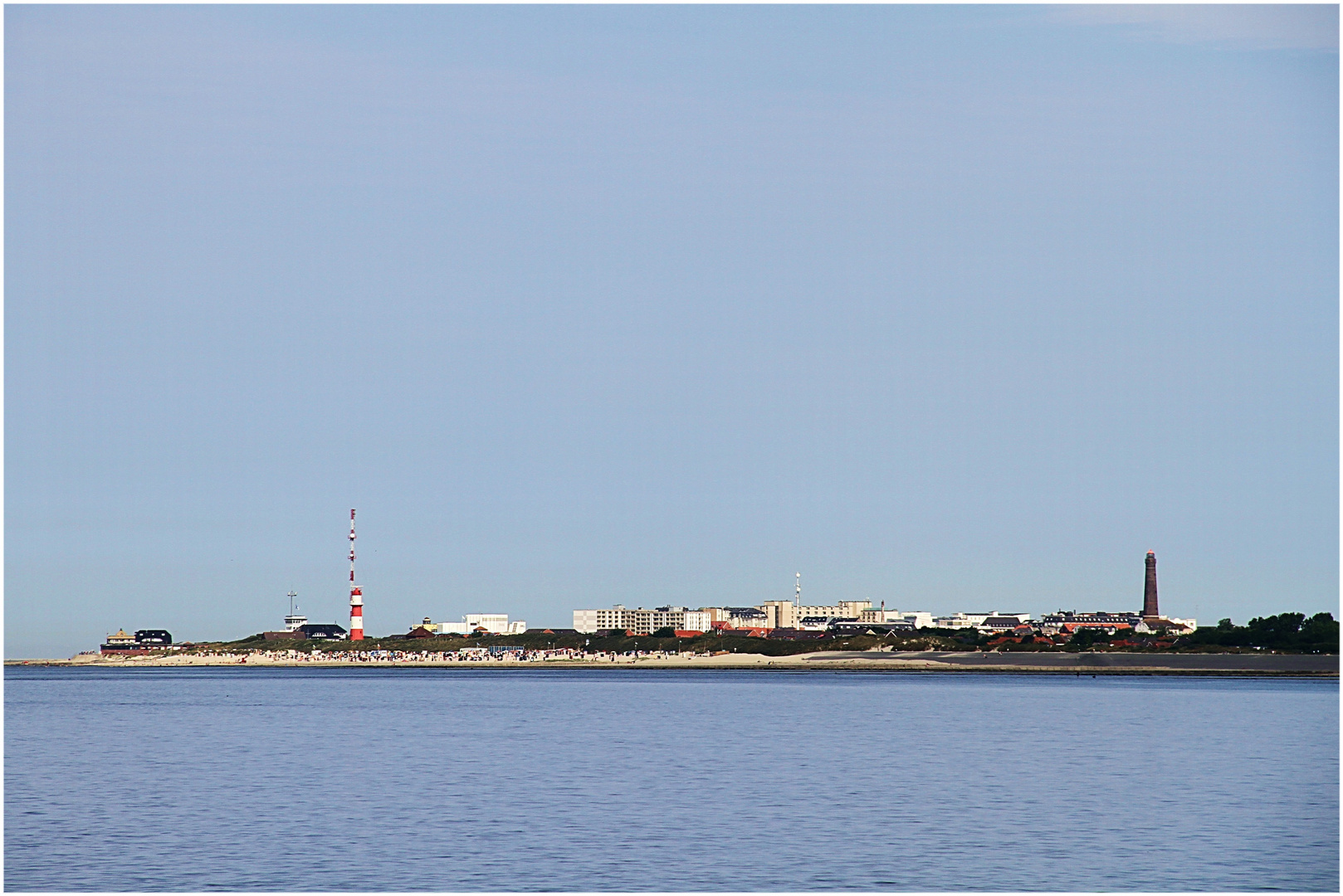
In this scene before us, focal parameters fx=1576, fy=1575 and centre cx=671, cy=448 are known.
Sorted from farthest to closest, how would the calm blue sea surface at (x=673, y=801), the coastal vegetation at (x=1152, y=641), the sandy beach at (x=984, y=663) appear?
the coastal vegetation at (x=1152, y=641)
the sandy beach at (x=984, y=663)
the calm blue sea surface at (x=673, y=801)

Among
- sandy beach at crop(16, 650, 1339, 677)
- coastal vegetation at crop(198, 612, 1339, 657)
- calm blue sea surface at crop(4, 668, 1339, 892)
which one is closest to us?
calm blue sea surface at crop(4, 668, 1339, 892)

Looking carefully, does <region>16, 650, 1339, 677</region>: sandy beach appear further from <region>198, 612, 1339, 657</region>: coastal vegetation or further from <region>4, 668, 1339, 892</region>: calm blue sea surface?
<region>4, 668, 1339, 892</region>: calm blue sea surface

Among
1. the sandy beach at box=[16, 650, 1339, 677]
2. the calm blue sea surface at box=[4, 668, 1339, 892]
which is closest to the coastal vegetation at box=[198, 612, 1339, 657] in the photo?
the sandy beach at box=[16, 650, 1339, 677]

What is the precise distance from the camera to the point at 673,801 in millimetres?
34188

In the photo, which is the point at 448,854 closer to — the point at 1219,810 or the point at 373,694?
the point at 1219,810

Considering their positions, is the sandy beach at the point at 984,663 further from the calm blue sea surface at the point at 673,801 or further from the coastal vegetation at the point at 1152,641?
the calm blue sea surface at the point at 673,801

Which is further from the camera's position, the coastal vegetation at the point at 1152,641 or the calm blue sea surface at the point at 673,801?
the coastal vegetation at the point at 1152,641

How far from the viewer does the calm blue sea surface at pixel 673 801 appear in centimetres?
2522

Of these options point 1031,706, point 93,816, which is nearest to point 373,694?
point 1031,706

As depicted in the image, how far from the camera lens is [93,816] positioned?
31594 mm

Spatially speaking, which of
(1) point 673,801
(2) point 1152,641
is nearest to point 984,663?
(2) point 1152,641

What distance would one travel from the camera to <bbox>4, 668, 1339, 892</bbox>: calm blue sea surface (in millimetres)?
25219

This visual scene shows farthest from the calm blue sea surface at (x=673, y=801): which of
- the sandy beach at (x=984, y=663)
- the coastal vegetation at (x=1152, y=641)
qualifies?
the coastal vegetation at (x=1152, y=641)

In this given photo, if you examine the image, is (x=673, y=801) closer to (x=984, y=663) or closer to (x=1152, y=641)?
(x=984, y=663)
